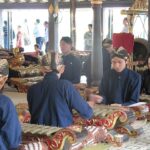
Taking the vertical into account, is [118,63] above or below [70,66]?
above

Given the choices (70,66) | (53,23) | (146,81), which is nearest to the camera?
(146,81)

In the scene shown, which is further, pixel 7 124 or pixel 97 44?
pixel 97 44

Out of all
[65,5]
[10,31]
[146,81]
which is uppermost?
[65,5]

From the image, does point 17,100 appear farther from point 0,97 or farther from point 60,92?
point 0,97

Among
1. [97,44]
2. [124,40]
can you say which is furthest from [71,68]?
[97,44]

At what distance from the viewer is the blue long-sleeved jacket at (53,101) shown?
3.41m

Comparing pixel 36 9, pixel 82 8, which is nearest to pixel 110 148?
pixel 82 8

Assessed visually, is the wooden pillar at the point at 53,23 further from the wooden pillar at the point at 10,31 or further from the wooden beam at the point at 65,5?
the wooden pillar at the point at 10,31

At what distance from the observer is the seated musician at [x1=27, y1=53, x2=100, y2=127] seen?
3.41 meters

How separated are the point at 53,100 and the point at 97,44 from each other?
5.48 metres

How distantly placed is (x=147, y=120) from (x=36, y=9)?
29.6 feet

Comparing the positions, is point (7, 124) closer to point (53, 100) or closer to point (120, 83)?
point (53, 100)

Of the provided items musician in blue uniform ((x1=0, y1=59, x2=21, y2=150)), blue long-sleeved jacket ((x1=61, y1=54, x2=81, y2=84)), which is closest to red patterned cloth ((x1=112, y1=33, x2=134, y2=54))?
blue long-sleeved jacket ((x1=61, y1=54, x2=81, y2=84))

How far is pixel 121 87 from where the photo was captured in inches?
184
